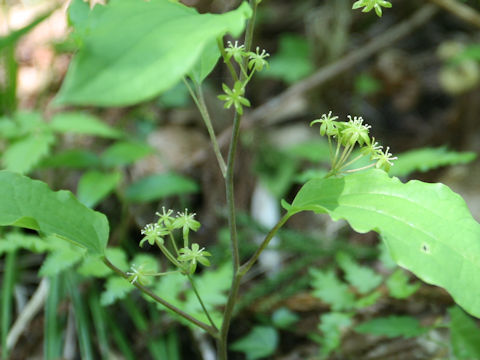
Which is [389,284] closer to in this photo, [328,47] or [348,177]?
[348,177]

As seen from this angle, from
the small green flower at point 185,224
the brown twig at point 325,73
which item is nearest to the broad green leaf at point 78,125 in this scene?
the brown twig at point 325,73

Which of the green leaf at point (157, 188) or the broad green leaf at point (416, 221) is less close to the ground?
the broad green leaf at point (416, 221)

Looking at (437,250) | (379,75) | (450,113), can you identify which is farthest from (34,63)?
(437,250)

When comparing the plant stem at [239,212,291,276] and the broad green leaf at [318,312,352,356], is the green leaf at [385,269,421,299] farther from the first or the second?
the plant stem at [239,212,291,276]

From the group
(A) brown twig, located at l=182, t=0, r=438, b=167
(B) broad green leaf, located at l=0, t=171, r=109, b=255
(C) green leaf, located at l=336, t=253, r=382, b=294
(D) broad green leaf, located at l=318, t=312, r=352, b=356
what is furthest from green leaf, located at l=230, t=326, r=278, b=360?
(A) brown twig, located at l=182, t=0, r=438, b=167

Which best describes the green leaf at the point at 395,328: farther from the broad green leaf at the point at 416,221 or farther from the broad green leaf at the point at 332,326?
the broad green leaf at the point at 416,221

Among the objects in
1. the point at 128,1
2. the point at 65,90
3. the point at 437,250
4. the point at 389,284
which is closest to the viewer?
the point at 65,90
